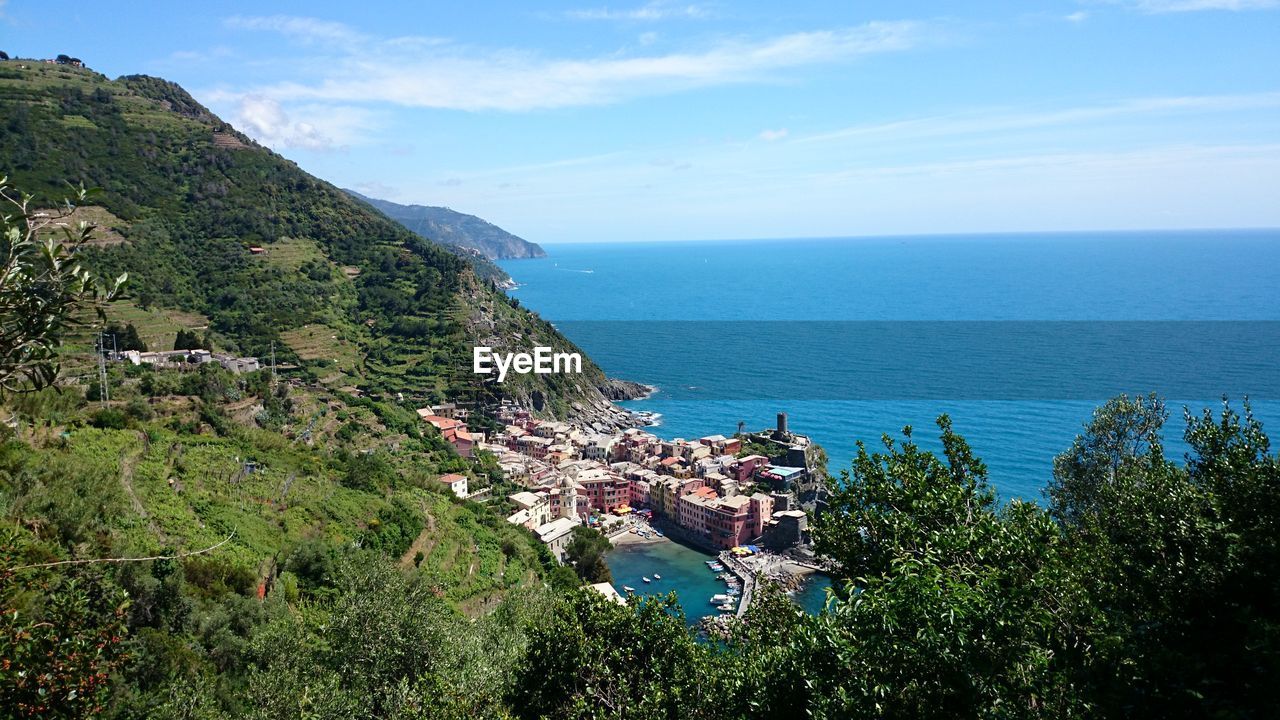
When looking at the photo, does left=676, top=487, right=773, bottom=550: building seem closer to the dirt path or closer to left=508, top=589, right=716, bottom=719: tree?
the dirt path

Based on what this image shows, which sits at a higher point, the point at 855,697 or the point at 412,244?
the point at 412,244

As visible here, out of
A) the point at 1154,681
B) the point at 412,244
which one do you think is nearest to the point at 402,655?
the point at 1154,681

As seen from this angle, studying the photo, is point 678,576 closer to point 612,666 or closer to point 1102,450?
point 1102,450

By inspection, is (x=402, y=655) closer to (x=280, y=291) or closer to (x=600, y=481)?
(x=600, y=481)

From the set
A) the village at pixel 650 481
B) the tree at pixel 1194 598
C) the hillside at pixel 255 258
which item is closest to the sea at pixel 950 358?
the village at pixel 650 481

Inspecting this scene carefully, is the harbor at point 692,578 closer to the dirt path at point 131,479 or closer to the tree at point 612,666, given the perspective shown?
the dirt path at point 131,479

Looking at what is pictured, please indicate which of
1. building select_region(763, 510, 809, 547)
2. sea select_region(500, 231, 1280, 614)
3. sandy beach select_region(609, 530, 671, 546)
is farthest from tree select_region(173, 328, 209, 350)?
building select_region(763, 510, 809, 547)

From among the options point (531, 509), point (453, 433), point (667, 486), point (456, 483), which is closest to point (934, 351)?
point (667, 486)
